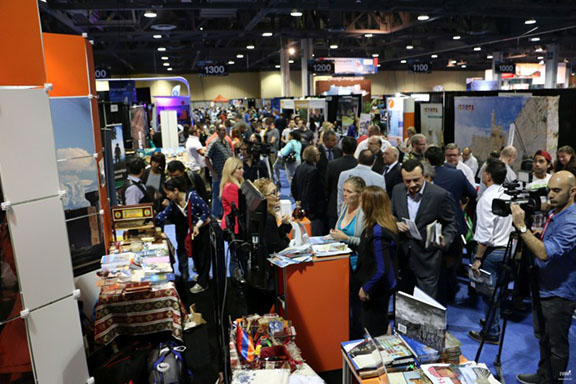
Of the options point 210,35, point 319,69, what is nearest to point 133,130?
point 210,35

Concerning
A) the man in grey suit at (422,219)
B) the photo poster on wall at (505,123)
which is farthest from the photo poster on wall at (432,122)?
the man in grey suit at (422,219)

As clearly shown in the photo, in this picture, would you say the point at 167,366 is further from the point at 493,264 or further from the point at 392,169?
the point at 392,169

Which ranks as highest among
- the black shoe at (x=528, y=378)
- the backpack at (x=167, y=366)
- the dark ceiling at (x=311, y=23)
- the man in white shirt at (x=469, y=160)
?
the dark ceiling at (x=311, y=23)

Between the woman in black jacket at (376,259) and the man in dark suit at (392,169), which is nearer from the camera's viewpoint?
the woman in black jacket at (376,259)

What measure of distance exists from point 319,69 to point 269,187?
1199 cm

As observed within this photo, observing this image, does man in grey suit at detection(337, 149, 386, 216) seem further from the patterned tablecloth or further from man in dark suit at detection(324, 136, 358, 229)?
the patterned tablecloth

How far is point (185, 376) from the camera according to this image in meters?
3.22

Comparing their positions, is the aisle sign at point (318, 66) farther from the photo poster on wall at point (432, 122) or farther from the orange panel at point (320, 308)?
the orange panel at point (320, 308)

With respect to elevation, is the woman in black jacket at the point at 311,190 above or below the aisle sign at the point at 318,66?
below

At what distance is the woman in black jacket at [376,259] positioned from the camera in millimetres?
3324

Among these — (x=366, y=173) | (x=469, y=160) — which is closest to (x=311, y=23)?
(x=469, y=160)

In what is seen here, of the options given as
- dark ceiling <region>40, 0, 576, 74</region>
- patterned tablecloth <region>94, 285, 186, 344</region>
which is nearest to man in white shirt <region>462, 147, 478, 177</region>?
dark ceiling <region>40, 0, 576, 74</region>

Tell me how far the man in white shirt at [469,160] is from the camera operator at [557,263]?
3836 millimetres

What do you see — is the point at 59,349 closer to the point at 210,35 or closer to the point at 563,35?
the point at 210,35
